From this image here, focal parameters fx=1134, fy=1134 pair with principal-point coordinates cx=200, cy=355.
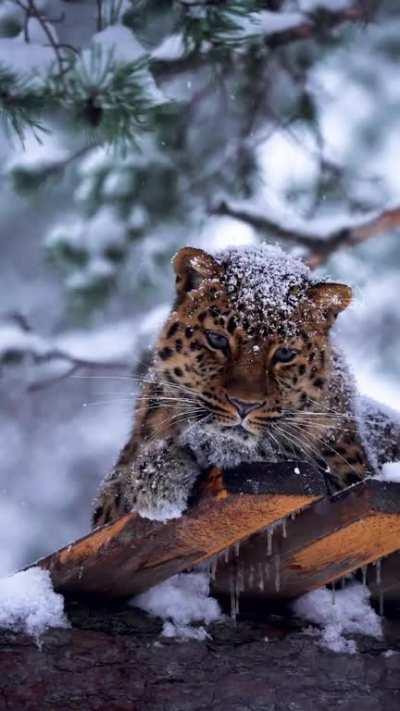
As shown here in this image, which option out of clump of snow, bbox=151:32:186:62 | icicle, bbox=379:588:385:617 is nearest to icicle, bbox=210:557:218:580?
icicle, bbox=379:588:385:617

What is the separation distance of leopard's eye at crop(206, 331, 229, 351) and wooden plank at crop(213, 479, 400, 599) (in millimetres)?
620

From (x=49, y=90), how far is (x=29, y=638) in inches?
71.9

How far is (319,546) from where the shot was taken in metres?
2.56

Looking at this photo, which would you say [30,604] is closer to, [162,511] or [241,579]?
[162,511]

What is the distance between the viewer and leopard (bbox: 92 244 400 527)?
9.50ft

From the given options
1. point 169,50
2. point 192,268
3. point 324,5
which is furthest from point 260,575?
point 324,5

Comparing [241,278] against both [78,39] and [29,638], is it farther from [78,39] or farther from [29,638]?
[78,39]

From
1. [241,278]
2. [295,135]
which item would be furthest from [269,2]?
[241,278]

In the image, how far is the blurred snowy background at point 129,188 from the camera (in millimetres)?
3816

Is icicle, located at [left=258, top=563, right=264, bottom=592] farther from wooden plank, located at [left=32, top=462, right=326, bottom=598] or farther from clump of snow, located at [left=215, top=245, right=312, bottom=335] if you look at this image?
clump of snow, located at [left=215, top=245, right=312, bottom=335]

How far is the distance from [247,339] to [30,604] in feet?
3.05

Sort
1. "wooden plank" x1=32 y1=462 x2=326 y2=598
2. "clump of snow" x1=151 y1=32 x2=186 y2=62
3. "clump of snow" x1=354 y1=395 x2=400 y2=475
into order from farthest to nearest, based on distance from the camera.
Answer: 1. "clump of snow" x1=151 y1=32 x2=186 y2=62
2. "clump of snow" x1=354 y1=395 x2=400 y2=475
3. "wooden plank" x1=32 y1=462 x2=326 y2=598

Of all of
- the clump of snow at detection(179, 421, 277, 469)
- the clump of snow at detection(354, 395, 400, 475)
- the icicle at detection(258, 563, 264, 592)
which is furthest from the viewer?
the clump of snow at detection(354, 395, 400, 475)

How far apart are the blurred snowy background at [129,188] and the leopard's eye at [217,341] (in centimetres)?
72
